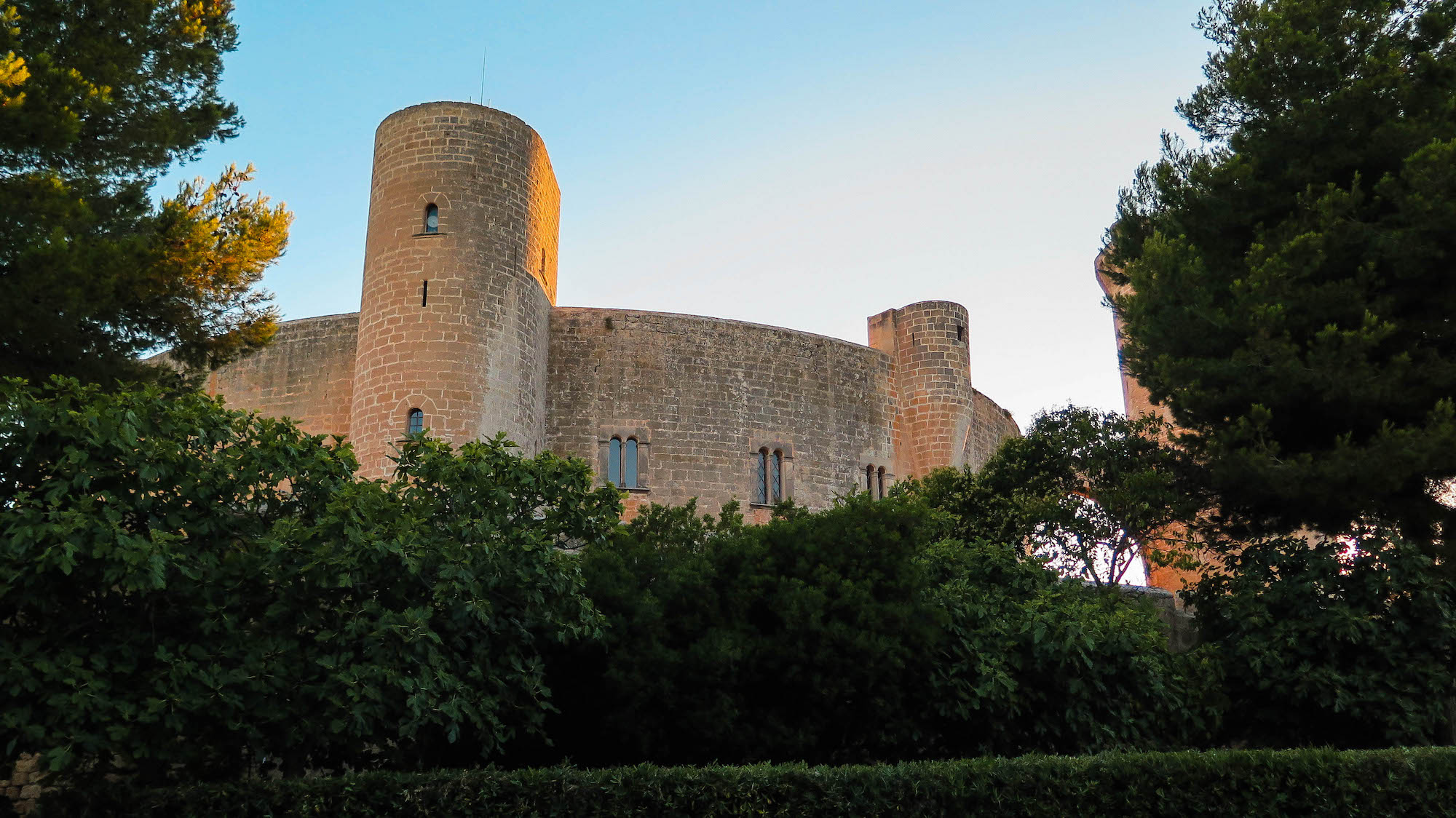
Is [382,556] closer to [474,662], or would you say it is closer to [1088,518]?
[474,662]

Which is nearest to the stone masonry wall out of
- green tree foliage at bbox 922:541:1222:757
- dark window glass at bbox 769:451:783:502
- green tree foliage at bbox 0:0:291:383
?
dark window glass at bbox 769:451:783:502

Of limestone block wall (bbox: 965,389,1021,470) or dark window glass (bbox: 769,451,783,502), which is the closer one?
dark window glass (bbox: 769,451,783,502)

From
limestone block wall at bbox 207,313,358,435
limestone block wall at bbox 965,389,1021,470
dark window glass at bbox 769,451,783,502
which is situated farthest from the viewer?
limestone block wall at bbox 965,389,1021,470

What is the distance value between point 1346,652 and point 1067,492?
21.7ft

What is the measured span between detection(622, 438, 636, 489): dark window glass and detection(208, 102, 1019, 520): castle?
0.10ft

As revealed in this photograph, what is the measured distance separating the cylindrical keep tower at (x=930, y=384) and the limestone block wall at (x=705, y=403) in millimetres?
966

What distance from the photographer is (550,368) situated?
2292 centimetres

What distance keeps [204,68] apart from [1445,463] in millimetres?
14251

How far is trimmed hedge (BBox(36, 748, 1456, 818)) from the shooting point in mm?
8883

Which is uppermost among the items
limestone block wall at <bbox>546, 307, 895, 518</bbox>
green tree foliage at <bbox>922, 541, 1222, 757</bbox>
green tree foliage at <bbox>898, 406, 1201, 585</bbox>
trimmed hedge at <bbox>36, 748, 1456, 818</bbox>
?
limestone block wall at <bbox>546, 307, 895, 518</bbox>

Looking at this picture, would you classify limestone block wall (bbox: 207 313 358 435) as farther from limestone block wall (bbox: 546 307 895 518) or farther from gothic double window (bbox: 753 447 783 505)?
gothic double window (bbox: 753 447 783 505)

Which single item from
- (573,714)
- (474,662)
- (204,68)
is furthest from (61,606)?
(204,68)

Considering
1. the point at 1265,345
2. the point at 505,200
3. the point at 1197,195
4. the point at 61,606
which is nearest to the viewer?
the point at 61,606

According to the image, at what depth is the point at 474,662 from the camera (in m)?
9.98
